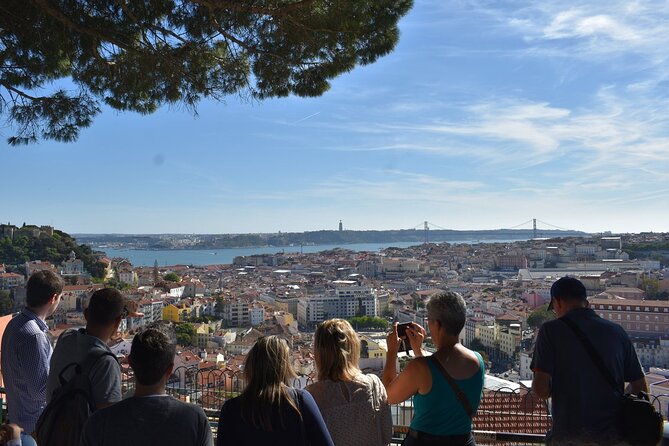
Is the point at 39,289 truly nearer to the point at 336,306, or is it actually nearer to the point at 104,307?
the point at 104,307

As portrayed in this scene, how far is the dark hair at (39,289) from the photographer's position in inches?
72.7

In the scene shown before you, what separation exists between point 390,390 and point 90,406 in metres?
0.85

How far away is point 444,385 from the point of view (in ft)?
4.91

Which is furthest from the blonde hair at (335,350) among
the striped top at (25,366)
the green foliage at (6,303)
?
the green foliage at (6,303)

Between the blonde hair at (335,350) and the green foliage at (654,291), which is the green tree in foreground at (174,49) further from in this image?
the green foliage at (654,291)

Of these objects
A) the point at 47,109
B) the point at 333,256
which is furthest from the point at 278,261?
the point at 47,109

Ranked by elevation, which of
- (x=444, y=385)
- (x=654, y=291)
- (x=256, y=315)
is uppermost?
(x=444, y=385)

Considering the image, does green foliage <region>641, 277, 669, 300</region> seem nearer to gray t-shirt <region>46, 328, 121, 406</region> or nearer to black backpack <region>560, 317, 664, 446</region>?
black backpack <region>560, 317, 664, 446</region>

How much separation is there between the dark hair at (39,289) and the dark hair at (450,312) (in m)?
1.39

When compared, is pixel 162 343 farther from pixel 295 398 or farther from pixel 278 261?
pixel 278 261

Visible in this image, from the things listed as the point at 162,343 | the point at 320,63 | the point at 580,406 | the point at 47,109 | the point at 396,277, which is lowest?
the point at 396,277

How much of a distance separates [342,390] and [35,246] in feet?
67.5

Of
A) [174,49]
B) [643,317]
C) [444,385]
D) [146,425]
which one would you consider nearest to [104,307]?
[146,425]

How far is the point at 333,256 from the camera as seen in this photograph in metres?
78.5
